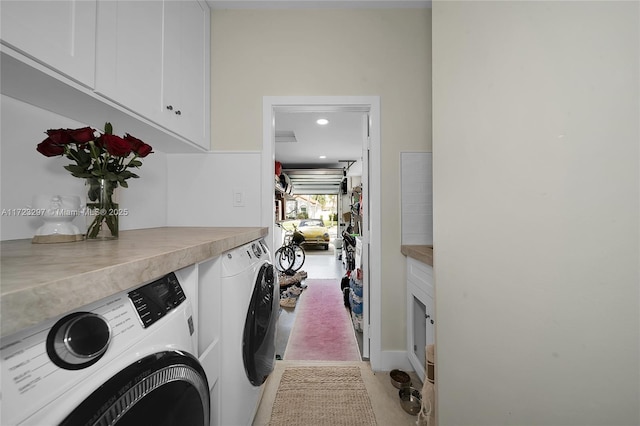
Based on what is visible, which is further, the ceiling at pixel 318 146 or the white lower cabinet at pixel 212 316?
the ceiling at pixel 318 146

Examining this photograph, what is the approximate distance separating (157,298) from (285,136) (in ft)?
13.4

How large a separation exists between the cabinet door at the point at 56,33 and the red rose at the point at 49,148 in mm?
255

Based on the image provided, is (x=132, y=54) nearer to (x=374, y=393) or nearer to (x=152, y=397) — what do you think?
(x=152, y=397)

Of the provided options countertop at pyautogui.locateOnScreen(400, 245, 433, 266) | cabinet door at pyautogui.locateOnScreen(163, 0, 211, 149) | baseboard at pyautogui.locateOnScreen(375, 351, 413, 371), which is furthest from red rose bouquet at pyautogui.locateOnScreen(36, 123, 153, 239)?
baseboard at pyautogui.locateOnScreen(375, 351, 413, 371)

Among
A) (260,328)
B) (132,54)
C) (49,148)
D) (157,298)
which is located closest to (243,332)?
(260,328)

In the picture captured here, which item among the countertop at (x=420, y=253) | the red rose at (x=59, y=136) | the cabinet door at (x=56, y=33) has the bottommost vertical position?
the countertop at (x=420, y=253)

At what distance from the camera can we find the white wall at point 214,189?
71.8 inches

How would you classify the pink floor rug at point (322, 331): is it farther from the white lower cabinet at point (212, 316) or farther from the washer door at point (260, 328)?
the white lower cabinet at point (212, 316)

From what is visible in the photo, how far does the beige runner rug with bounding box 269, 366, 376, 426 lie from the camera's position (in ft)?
4.44

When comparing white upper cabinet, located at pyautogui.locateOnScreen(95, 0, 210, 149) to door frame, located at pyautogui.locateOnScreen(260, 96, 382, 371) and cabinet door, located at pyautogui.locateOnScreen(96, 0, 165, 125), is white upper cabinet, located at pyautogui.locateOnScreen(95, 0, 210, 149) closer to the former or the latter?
cabinet door, located at pyautogui.locateOnScreen(96, 0, 165, 125)

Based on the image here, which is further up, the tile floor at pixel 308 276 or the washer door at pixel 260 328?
the washer door at pixel 260 328

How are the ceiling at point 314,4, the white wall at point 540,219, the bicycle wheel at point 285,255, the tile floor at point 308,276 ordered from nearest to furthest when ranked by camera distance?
the white wall at point 540,219
the ceiling at point 314,4
the tile floor at point 308,276
the bicycle wheel at point 285,255

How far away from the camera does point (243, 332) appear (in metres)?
1.02

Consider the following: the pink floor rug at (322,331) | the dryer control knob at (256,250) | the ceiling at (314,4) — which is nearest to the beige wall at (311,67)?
the ceiling at (314,4)
